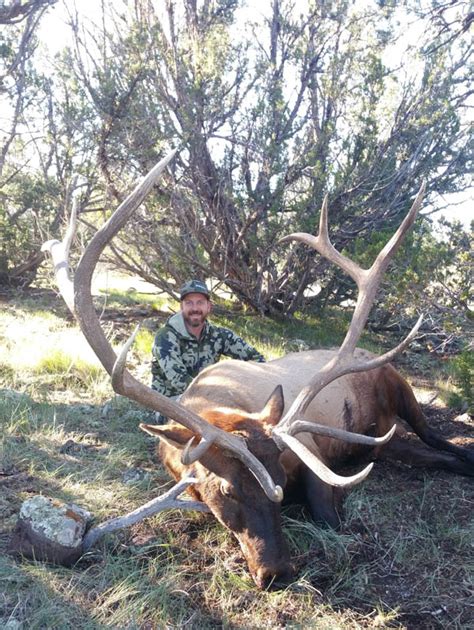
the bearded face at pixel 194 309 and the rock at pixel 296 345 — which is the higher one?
the bearded face at pixel 194 309

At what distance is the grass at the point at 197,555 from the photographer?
228 cm

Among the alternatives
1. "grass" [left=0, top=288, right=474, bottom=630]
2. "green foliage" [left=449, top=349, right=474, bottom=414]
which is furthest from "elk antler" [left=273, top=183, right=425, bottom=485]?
"green foliage" [left=449, top=349, right=474, bottom=414]

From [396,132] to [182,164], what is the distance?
2.41 meters

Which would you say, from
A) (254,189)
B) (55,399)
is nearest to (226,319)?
(254,189)

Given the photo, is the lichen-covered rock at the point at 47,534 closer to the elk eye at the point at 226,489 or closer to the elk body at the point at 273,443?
the elk body at the point at 273,443

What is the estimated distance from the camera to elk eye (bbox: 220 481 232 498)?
2.61 meters

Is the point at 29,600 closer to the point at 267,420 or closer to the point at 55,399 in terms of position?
→ the point at 267,420

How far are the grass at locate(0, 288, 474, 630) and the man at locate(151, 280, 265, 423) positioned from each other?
0.38 metres

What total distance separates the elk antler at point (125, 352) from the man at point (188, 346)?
153 centimetres

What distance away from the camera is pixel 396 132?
21.3 feet

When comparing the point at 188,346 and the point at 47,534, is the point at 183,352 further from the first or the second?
the point at 47,534

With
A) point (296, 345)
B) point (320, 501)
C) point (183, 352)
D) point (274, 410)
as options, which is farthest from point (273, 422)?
point (296, 345)

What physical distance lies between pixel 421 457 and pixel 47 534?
240 centimetres

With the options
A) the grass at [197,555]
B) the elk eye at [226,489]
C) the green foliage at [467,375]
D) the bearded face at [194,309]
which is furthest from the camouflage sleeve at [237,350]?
the elk eye at [226,489]
